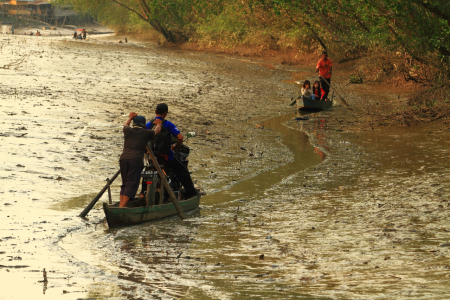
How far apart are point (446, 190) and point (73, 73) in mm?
20493

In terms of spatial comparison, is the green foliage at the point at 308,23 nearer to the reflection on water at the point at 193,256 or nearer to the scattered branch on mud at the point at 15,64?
the reflection on water at the point at 193,256

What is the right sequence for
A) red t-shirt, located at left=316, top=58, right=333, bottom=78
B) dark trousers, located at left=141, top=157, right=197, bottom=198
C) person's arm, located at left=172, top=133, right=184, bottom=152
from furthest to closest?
red t-shirt, located at left=316, top=58, right=333, bottom=78
dark trousers, located at left=141, top=157, right=197, bottom=198
person's arm, located at left=172, top=133, right=184, bottom=152

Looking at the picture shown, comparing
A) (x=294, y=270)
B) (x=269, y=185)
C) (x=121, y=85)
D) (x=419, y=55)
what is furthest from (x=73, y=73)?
(x=294, y=270)

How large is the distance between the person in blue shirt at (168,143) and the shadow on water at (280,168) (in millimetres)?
1056

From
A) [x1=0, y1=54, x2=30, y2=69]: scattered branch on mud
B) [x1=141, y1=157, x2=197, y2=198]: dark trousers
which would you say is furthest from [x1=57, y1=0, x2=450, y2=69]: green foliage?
[x1=0, y1=54, x2=30, y2=69]: scattered branch on mud

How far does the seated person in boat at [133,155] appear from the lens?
7965 millimetres

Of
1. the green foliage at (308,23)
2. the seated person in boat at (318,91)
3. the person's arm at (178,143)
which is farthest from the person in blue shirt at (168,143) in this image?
the seated person in boat at (318,91)

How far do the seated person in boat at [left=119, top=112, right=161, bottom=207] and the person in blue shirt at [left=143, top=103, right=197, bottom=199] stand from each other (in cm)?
33

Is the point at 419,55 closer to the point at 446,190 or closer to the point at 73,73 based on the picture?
the point at 446,190

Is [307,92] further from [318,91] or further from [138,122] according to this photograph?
[138,122]

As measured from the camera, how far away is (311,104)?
1973cm

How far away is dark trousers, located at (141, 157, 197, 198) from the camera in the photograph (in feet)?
28.6

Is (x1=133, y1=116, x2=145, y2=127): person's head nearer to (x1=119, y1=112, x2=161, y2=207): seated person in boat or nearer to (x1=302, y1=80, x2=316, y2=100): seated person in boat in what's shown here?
(x1=119, y1=112, x2=161, y2=207): seated person in boat

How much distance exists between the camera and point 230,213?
29.2 feet
